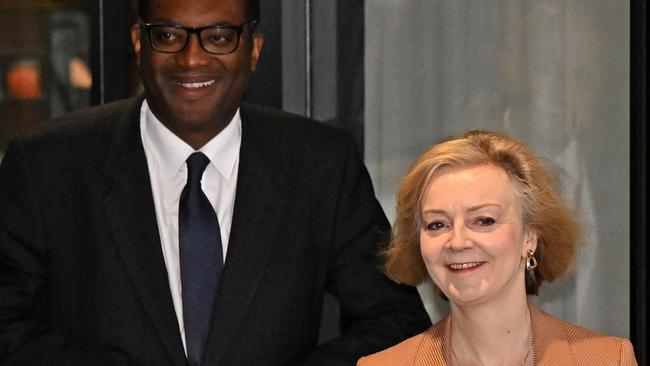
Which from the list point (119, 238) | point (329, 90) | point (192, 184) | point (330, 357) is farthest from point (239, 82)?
point (329, 90)

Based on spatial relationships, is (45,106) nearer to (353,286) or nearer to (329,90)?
(329,90)

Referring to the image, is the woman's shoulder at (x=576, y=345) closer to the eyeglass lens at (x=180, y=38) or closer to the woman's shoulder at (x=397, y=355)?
the woman's shoulder at (x=397, y=355)

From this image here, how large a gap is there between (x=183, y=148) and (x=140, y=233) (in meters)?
0.22

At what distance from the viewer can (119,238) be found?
122 inches

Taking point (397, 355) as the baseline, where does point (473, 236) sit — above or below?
above

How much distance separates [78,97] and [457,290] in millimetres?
1833

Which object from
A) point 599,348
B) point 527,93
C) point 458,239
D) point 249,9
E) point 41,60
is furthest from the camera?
point 527,93

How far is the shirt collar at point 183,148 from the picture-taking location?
3.15 m

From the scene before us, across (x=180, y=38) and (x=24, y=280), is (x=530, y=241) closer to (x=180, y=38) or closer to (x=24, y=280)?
(x=180, y=38)

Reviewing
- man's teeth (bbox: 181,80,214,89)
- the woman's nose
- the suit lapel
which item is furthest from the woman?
man's teeth (bbox: 181,80,214,89)

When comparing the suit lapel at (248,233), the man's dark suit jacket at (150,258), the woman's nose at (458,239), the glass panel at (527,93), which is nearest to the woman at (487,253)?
the woman's nose at (458,239)

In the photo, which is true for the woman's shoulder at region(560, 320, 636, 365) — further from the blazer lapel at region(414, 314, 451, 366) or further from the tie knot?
the tie knot

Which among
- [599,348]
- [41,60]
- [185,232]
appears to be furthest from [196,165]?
[41,60]

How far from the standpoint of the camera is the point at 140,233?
310cm
